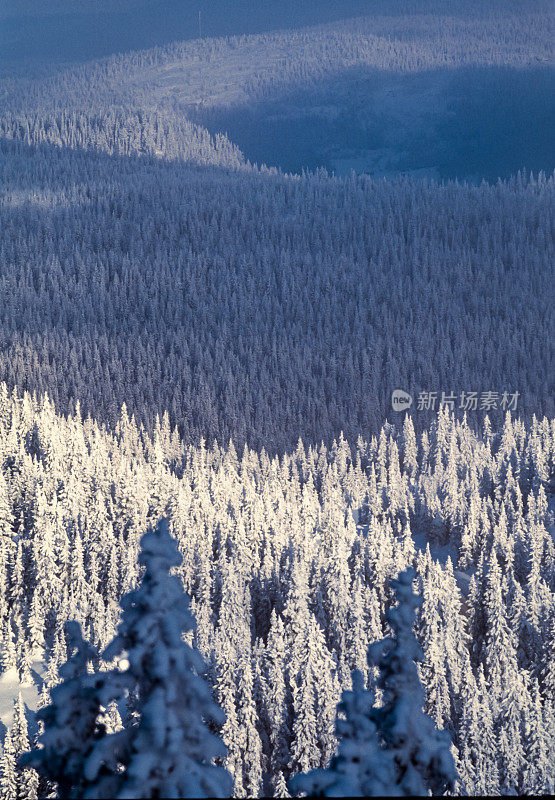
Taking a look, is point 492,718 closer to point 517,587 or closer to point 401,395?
point 517,587

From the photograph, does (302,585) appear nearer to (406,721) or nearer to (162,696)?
(406,721)

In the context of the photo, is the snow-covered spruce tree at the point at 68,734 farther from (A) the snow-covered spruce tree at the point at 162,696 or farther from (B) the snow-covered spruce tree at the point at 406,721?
(B) the snow-covered spruce tree at the point at 406,721

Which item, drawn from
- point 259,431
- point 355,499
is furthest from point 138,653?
point 259,431

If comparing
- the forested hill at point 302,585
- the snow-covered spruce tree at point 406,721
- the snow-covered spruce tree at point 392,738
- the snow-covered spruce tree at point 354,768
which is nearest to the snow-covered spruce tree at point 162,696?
the snow-covered spruce tree at point 354,768

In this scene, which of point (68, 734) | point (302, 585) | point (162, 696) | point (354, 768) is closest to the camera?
point (162, 696)

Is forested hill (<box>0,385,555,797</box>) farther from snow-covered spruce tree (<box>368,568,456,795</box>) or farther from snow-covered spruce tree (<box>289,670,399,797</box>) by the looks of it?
snow-covered spruce tree (<box>289,670,399,797</box>)

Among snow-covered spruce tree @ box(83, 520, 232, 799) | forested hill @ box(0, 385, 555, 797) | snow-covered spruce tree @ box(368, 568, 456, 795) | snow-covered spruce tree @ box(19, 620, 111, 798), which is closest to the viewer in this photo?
snow-covered spruce tree @ box(83, 520, 232, 799)

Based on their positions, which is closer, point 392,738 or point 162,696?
point 162,696

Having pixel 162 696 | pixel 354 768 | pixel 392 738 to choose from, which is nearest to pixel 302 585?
pixel 392 738

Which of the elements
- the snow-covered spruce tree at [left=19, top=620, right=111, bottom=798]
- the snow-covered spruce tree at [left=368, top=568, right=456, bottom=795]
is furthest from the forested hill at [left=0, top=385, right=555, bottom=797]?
the snow-covered spruce tree at [left=368, top=568, right=456, bottom=795]
